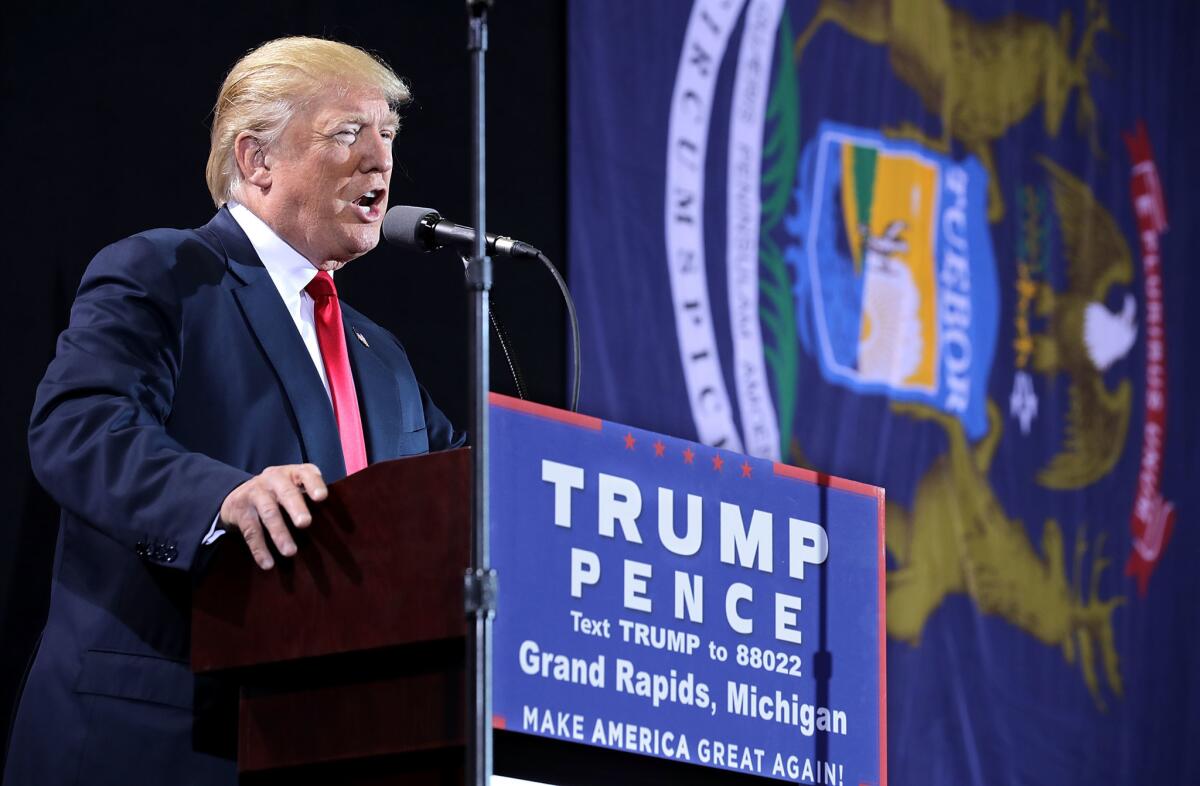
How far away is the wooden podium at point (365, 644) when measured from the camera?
168 cm

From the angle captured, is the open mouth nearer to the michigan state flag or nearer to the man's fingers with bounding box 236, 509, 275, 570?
the man's fingers with bounding box 236, 509, 275, 570

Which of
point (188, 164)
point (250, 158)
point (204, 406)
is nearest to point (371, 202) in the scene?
point (250, 158)

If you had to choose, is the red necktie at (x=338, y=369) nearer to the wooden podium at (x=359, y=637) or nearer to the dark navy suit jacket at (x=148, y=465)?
the dark navy suit jacket at (x=148, y=465)

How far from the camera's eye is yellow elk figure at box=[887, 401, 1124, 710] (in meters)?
4.64

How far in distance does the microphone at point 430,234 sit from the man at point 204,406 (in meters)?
0.14

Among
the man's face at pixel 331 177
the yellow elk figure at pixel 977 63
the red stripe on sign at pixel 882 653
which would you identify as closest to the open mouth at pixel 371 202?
the man's face at pixel 331 177

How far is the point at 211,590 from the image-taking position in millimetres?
1821

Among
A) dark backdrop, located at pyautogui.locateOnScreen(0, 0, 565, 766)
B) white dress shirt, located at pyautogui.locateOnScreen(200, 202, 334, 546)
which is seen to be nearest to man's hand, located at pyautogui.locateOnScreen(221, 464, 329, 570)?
white dress shirt, located at pyautogui.locateOnScreen(200, 202, 334, 546)

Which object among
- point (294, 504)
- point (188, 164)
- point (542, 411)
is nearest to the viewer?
point (294, 504)

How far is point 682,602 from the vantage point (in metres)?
1.91

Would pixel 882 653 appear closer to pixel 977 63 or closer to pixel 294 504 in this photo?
pixel 294 504

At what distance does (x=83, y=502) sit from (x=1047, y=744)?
3.59 m

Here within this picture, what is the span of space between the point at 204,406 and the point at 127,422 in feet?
0.59

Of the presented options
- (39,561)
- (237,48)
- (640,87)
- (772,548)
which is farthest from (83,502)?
(640,87)
